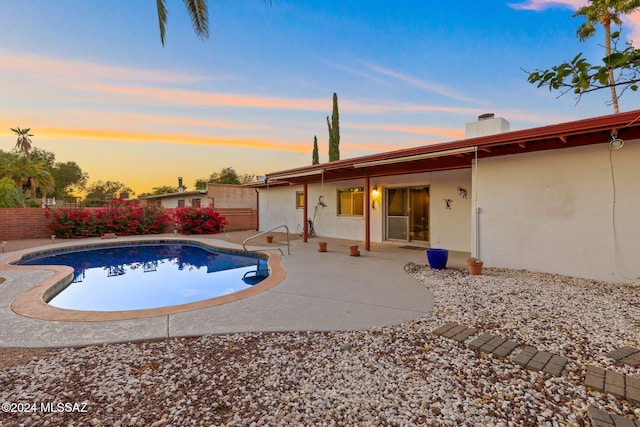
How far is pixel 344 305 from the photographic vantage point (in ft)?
13.9

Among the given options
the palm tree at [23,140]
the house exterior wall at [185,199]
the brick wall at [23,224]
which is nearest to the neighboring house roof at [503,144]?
the brick wall at [23,224]

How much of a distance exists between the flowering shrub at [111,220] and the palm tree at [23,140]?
2333cm

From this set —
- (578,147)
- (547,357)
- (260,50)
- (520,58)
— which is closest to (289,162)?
(260,50)

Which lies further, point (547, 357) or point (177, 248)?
point (177, 248)

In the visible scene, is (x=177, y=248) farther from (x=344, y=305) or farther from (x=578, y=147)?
(x=578, y=147)

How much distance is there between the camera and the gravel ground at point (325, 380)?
6.52ft

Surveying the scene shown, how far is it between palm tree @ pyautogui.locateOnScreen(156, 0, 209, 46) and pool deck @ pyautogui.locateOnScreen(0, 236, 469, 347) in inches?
208

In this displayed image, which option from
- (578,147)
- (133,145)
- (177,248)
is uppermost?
(133,145)

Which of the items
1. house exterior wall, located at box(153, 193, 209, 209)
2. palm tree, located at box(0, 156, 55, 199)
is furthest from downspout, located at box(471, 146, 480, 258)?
palm tree, located at box(0, 156, 55, 199)

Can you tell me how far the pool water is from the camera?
216 inches

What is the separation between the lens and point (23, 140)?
28.0 metres

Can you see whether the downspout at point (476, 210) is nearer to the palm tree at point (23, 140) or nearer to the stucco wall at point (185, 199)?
the stucco wall at point (185, 199)

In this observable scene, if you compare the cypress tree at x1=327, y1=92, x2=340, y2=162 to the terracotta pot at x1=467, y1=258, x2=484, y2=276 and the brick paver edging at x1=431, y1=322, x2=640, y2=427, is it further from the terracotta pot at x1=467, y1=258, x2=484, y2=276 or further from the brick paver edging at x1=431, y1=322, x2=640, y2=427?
the brick paver edging at x1=431, y1=322, x2=640, y2=427

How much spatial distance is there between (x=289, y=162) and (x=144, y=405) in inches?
927
